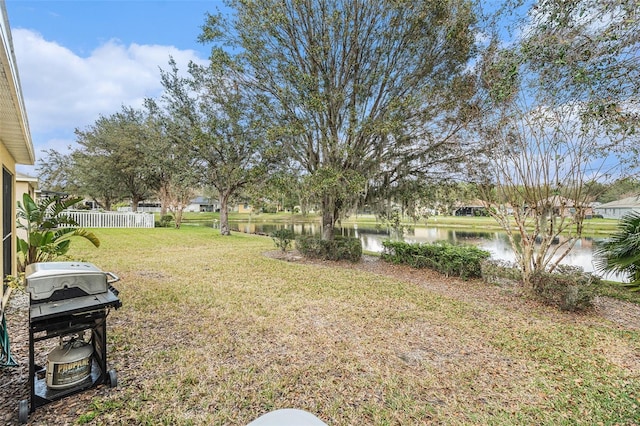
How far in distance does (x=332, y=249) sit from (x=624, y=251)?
248 inches

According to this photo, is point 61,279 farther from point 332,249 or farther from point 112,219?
point 112,219

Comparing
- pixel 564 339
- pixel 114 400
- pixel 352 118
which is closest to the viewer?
pixel 114 400

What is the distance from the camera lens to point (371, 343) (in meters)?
3.32

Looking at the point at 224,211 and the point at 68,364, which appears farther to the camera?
the point at 224,211

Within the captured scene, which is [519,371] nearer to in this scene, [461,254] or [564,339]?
[564,339]

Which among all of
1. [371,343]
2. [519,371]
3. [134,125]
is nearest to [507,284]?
[519,371]

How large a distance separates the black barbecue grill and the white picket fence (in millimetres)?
15541

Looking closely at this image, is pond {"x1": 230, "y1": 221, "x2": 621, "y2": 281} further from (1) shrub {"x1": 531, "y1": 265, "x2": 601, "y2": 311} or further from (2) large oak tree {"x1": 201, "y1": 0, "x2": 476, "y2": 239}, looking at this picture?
(2) large oak tree {"x1": 201, "y1": 0, "x2": 476, "y2": 239}

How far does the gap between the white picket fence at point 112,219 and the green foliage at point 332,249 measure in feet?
41.1

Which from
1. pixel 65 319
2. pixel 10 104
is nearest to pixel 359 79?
pixel 10 104

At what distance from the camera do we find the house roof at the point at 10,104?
186 cm

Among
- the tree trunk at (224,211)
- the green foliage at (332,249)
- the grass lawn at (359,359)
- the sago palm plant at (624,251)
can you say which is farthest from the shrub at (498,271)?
the tree trunk at (224,211)

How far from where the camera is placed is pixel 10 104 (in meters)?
2.73

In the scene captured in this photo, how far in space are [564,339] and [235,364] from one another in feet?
13.1
